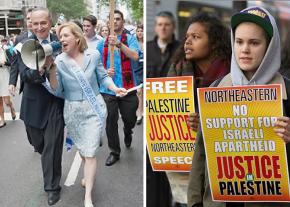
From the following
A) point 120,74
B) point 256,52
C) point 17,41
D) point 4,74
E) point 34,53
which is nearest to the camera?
point 256,52

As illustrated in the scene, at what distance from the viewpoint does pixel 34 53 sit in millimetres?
2451

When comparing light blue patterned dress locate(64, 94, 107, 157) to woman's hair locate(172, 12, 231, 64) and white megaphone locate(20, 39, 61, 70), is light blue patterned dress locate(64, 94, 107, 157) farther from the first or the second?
woman's hair locate(172, 12, 231, 64)

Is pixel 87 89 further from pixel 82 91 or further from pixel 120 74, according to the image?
pixel 120 74

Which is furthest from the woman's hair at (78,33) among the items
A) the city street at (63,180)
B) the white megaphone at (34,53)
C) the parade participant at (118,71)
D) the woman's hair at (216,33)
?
the woman's hair at (216,33)

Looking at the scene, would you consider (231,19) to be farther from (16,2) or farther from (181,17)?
(16,2)

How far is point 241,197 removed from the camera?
162 centimetres

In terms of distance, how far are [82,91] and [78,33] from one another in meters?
0.37

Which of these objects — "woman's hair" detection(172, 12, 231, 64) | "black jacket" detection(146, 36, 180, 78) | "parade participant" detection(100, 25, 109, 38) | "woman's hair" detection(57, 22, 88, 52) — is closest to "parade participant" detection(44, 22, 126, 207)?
"woman's hair" detection(57, 22, 88, 52)

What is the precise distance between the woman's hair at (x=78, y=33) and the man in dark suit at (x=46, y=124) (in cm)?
13

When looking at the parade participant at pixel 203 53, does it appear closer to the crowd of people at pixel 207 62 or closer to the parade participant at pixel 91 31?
the crowd of people at pixel 207 62

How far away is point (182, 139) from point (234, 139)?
26cm

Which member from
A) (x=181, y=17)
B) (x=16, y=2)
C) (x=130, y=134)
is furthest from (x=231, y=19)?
(x=130, y=134)

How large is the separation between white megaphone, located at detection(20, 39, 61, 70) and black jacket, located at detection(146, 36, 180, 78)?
2.91 ft

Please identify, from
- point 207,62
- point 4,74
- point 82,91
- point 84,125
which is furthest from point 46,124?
point 207,62
